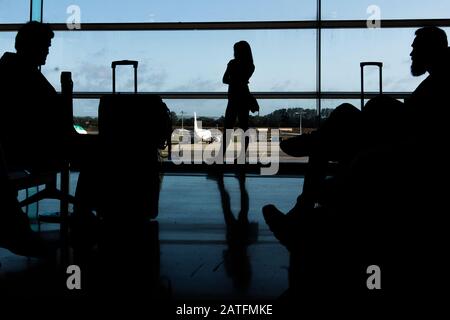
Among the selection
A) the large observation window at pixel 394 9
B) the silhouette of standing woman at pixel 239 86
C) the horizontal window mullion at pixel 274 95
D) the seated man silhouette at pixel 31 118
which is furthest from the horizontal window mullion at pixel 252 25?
the seated man silhouette at pixel 31 118

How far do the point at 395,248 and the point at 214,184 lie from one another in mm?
3748

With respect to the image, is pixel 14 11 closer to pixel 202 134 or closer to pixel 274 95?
pixel 202 134

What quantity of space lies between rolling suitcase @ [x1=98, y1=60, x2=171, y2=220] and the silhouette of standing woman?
3.40m

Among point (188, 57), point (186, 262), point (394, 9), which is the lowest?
point (186, 262)

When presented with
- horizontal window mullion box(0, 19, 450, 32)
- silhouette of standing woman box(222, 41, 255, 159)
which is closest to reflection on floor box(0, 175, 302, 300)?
silhouette of standing woman box(222, 41, 255, 159)

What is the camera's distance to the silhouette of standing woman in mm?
5680

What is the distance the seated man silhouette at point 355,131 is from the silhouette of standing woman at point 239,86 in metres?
3.55

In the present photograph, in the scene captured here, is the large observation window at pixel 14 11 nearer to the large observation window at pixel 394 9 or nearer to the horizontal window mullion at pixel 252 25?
the horizontal window mullion at pixel 252 25

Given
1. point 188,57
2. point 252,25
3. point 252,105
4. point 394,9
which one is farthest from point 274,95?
point 394,9

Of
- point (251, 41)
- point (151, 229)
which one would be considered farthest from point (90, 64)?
point (151, 229)

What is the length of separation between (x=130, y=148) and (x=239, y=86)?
364 centimetres

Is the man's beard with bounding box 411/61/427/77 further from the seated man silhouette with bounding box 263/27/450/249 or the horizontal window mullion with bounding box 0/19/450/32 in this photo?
the horizontal window mullion with bounding box 0/19/450/32

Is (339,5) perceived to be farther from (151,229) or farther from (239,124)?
(151,229)

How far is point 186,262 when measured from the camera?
204 cm
